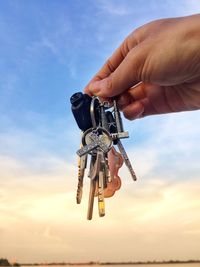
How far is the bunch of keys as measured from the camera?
138 inches

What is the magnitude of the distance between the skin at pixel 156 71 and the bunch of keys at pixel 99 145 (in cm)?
17

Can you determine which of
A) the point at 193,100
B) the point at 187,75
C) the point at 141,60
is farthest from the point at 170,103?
the point at 141,60

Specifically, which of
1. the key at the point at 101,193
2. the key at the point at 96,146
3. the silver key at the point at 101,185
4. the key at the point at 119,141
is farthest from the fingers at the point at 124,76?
the key at the point at 101,193

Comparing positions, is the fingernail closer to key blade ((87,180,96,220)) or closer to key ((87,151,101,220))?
key ((87,151,101,220))

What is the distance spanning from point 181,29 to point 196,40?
14cm

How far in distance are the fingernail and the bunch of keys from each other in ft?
0.23

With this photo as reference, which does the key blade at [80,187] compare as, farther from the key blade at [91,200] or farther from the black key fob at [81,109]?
the black key fob at [81,109]

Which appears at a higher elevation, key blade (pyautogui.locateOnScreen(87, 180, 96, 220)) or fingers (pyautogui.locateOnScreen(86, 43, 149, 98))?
fingers (pyautogui.locateOnScreen(86, 43, 149, 98))

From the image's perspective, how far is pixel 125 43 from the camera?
3.78 meters

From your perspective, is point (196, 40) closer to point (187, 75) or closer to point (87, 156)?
point (187, 75)

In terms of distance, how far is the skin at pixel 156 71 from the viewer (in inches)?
126

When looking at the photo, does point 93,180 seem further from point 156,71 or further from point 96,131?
point 156,71

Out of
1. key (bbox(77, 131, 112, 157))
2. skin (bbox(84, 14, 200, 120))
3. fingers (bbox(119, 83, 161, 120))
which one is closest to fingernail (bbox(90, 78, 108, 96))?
skin (bbox(84, 14, 200, 120))

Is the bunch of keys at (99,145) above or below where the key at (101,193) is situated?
Answer: above
